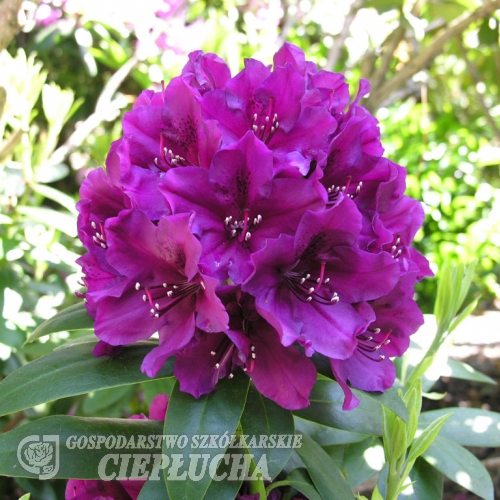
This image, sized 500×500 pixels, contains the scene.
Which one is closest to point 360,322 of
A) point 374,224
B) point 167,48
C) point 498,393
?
point 374,224

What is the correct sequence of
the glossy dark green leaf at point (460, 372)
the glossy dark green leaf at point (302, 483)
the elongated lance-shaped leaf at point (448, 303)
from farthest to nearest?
the glossy dark green leaf at point (460, 372)
the elongated lance-shaped leaf at point (448, 303)
the glossy dark green leaf at point (302, 483)

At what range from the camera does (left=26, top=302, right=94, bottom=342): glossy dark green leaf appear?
2.51ft

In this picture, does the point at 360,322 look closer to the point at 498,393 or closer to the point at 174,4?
the point at 174,4

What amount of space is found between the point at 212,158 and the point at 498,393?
2686 mm

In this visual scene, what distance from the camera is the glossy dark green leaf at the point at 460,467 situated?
33.2 inches

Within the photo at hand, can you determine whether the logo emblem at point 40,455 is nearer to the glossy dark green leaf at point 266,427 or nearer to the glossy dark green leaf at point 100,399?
the glossy dark green leaf at point 266,427

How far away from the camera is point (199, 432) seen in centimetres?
64

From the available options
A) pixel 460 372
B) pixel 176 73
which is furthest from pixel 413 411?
pixel 176 73

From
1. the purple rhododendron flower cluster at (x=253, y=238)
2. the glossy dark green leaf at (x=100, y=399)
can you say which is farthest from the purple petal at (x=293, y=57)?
the glossy dark green leaf at (x=100, y=399)

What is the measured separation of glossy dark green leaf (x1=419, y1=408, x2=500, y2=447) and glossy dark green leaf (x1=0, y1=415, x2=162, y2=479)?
0.48m

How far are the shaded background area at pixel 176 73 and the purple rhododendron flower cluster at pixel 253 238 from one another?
0.67 meters

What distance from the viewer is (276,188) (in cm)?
64

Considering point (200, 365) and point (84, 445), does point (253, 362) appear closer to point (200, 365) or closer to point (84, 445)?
point (200, 365)

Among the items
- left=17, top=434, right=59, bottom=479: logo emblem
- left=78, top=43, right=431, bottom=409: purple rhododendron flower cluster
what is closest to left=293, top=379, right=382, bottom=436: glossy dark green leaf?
left=78, top=43, right=431, bottom=409: purple rhododendron flower cluster
